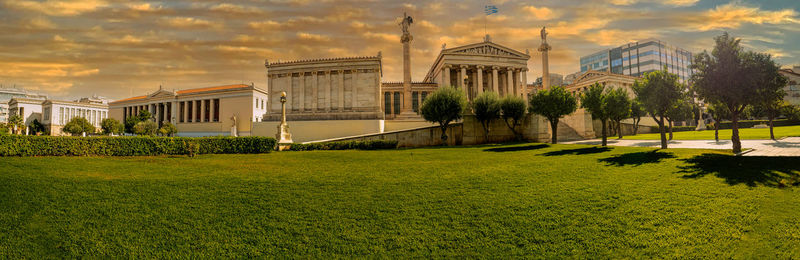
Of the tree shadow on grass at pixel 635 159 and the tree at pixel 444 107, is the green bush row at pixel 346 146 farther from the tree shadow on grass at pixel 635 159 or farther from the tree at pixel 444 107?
the tree shadow on grass at pixel 635 159

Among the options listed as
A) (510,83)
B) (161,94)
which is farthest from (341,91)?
(161,94)

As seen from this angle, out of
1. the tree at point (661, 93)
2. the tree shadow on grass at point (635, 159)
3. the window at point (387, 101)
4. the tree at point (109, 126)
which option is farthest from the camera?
the tree at point (109, 126)

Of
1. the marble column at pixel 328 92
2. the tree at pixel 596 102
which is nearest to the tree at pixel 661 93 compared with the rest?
the tree at pixel 596 102

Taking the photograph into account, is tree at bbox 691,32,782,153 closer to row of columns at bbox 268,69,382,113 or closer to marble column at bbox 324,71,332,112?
row of columns at bbox 268,69,382,113

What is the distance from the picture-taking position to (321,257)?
6555mm

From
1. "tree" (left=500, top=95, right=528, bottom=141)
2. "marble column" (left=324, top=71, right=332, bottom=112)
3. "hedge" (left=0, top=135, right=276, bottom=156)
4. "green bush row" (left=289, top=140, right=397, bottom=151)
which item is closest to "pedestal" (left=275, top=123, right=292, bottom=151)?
"green bush row" (left=289, top=140, right=397, bottom=151)

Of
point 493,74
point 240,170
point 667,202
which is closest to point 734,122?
point 667,202

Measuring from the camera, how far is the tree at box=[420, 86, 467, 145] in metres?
31.3

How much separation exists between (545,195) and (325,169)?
9.01 meters

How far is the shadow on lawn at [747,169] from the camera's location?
36.3ft

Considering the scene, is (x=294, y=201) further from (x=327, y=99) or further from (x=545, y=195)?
(x=327, y=99)

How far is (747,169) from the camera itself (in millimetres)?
12383

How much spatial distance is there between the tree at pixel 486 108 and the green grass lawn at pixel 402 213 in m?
19.3

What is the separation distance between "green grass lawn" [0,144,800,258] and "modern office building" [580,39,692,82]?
107248 millimetres
